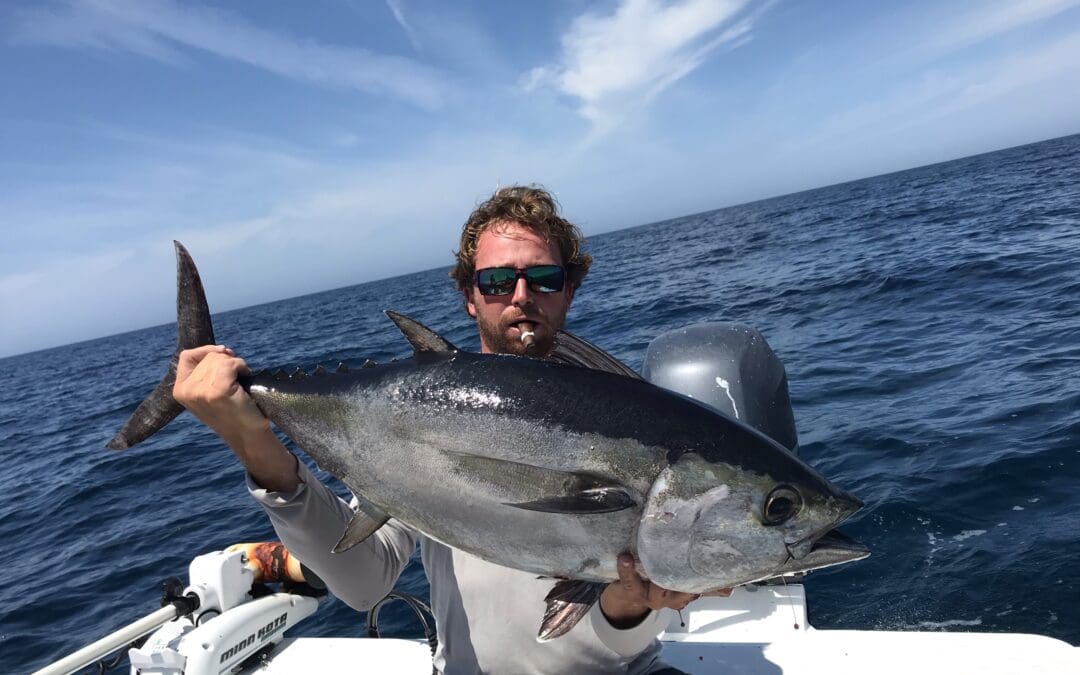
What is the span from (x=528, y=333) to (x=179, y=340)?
1.61m

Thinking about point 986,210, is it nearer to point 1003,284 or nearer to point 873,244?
point 873,244

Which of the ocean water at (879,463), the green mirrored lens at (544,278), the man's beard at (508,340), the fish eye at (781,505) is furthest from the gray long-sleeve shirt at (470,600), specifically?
the ocean water at (879,463)

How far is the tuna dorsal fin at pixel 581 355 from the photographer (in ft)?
7.47

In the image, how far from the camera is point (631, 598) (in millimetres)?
2297

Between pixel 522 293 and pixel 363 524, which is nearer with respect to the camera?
pixel 363 524

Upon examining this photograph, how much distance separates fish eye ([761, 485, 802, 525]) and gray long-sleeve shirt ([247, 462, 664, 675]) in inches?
29.4

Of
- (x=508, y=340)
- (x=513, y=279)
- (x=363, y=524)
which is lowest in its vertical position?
(x=363, y=524)

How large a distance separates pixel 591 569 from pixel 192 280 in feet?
6.57

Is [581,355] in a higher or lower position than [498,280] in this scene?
lower

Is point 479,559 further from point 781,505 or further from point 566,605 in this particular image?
point 781,505

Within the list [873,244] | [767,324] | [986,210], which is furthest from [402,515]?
[986,210]

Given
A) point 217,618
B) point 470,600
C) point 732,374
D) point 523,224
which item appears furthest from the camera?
point 732,374

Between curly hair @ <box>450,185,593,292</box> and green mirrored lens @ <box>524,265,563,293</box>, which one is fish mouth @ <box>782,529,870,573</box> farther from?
curly hair @ <box>450,185,593,292</box>

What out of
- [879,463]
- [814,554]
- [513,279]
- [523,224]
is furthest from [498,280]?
[879,463]
